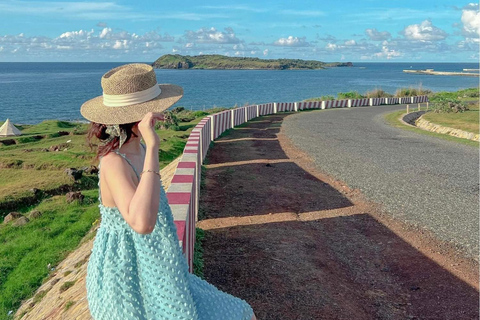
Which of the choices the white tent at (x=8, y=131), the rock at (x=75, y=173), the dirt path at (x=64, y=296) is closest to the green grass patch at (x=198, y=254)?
the dirt path at (x=64, y=296)

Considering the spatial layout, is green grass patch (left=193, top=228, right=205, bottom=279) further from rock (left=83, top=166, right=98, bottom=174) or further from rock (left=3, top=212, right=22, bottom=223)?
rock (left=83, top=166, right=98, bottom=174)

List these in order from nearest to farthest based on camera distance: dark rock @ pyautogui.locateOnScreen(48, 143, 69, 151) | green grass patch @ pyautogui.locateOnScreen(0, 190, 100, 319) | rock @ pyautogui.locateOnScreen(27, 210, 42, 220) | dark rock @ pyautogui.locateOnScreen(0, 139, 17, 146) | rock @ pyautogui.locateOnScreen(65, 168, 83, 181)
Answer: green grass patch @ pyautogui.locateOnScreen(0, 190, 100, 319)
rock @ pyautogui.locateOnScreen(27, 210, 42, 220)
rock @ pyautogui.locateOnScreen(65, 168, 83, 181)
dark rock @ pyautogui.locateOnScreen(48, 143, 69, 151)
dark rock @ pyautogui.locateOnScreen(0, 139, 17, 146)

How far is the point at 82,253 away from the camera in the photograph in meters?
7.55

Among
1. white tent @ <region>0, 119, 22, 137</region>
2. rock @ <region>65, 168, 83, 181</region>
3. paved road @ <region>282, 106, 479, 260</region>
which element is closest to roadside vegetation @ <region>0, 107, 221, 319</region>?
rock @ <region>65, 168, 83, 181</region>

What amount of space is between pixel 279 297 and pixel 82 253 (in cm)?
374

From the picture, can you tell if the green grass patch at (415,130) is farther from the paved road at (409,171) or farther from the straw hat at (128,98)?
the straw hat at (128,98)

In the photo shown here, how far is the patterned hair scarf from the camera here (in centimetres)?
253

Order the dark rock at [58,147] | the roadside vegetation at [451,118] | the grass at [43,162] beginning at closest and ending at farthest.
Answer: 1. the grass at [43,162]
2. the dark rock at [58,147]
3. the roadside vegetation at [451,118]

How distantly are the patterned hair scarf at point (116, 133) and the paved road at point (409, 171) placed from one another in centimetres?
597

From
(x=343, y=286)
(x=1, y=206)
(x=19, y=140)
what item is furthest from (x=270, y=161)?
(x=19, y=140)

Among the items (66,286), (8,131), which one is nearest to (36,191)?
(66,286)

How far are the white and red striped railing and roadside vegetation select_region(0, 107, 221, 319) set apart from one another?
2.55 feet

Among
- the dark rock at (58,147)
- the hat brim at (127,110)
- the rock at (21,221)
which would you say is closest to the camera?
the hat brim at (127,110)

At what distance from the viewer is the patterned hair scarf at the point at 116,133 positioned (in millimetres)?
2529
